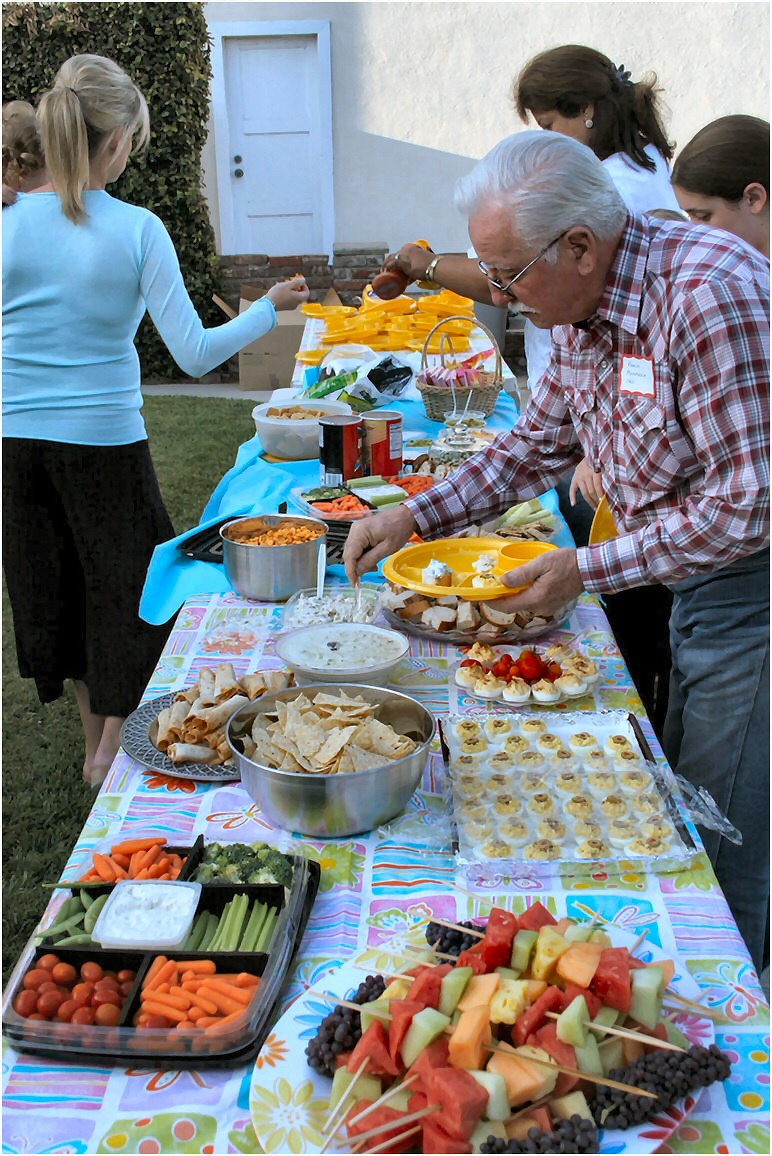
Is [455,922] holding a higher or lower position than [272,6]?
lower

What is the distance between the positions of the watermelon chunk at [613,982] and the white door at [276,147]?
384 inches

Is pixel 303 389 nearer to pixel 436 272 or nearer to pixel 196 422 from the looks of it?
pixel 436 272

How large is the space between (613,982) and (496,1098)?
0.58ft

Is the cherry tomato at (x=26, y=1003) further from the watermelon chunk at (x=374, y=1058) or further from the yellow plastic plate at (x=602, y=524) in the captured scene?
the yellow plastic plate at (x=602, y=524)

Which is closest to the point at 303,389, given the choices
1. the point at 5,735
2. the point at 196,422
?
the point at 5,735

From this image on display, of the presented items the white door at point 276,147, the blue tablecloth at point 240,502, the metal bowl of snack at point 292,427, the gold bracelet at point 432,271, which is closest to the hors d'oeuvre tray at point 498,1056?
the blue tablecloth at point 240,502

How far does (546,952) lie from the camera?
1.10 metres

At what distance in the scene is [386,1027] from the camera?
1057 mm

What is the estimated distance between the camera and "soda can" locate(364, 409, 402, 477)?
9.93ft

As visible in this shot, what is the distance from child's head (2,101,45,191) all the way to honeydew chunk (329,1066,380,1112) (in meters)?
2.87

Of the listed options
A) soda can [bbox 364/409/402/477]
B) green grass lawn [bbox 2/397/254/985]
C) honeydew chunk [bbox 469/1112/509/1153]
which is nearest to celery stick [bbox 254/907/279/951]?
honeydew chunk [bbox 469/1112/509/1153]

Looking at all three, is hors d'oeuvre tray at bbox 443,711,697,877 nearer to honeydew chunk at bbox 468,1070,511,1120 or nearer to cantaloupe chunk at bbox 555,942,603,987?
cantaloupe chunk at bbox 555,942,603,987

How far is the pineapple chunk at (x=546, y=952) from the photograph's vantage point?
1.10 m

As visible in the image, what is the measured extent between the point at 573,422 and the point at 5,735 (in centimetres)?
253
